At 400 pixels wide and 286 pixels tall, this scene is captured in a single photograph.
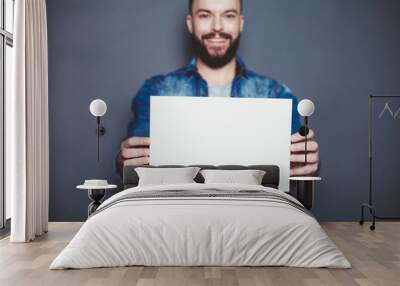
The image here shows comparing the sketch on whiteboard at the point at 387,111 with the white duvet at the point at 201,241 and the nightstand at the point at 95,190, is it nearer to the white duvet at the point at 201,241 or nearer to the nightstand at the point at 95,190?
the white duvet at the point at 201,241

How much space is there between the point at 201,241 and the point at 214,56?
351cm

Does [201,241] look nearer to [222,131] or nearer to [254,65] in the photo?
[222,131]

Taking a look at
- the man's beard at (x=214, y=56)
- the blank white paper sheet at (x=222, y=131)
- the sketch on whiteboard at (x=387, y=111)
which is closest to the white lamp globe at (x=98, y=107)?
the blank white paper sheet at (x=222, y=131)

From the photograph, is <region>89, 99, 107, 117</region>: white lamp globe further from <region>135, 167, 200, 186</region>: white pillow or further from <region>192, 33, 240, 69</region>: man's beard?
<region>192, 33, 240, 69</region>: man's beard

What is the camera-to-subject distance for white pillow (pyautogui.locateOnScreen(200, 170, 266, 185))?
6629 mm

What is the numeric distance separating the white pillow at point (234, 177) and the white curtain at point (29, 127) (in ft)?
6.31

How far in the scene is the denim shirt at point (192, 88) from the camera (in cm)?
737

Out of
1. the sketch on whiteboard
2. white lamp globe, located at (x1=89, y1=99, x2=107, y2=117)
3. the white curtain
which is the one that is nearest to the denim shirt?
white lamp globe, located at (x1=89, y1=99, x2=107, y2=117)

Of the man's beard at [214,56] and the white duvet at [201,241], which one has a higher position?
the man's beard at [214,56]

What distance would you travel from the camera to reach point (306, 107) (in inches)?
276

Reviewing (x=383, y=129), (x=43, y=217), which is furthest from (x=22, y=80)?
(x=383, y=129)

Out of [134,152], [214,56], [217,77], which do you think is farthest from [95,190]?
[214,56]

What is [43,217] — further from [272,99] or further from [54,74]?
[272,99]

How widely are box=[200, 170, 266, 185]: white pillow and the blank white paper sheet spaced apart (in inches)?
23.3
